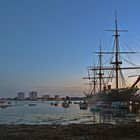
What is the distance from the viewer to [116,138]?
24766mm

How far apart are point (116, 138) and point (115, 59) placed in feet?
293

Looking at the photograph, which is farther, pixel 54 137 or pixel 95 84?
pixel 95 84

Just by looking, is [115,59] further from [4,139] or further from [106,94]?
[4,139]

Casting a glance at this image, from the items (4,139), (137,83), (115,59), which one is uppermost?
(115,59)

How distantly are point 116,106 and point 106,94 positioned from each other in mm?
30332

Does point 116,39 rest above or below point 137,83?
above

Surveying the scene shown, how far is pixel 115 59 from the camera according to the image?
113 meters

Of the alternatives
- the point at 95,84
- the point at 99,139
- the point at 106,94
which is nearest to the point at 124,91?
the point at 106,94

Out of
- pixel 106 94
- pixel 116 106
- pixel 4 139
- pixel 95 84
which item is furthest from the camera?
pixel 95 84

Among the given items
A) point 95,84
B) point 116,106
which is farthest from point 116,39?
point 95,84

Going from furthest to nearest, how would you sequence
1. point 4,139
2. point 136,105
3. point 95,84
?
point 95,84
point 136,105
point 4,139

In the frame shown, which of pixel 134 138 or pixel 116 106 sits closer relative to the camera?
pixel 134 138

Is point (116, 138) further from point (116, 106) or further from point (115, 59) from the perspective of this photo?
point (115, 59)

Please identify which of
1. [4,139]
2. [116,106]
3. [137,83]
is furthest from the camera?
[137,83]
